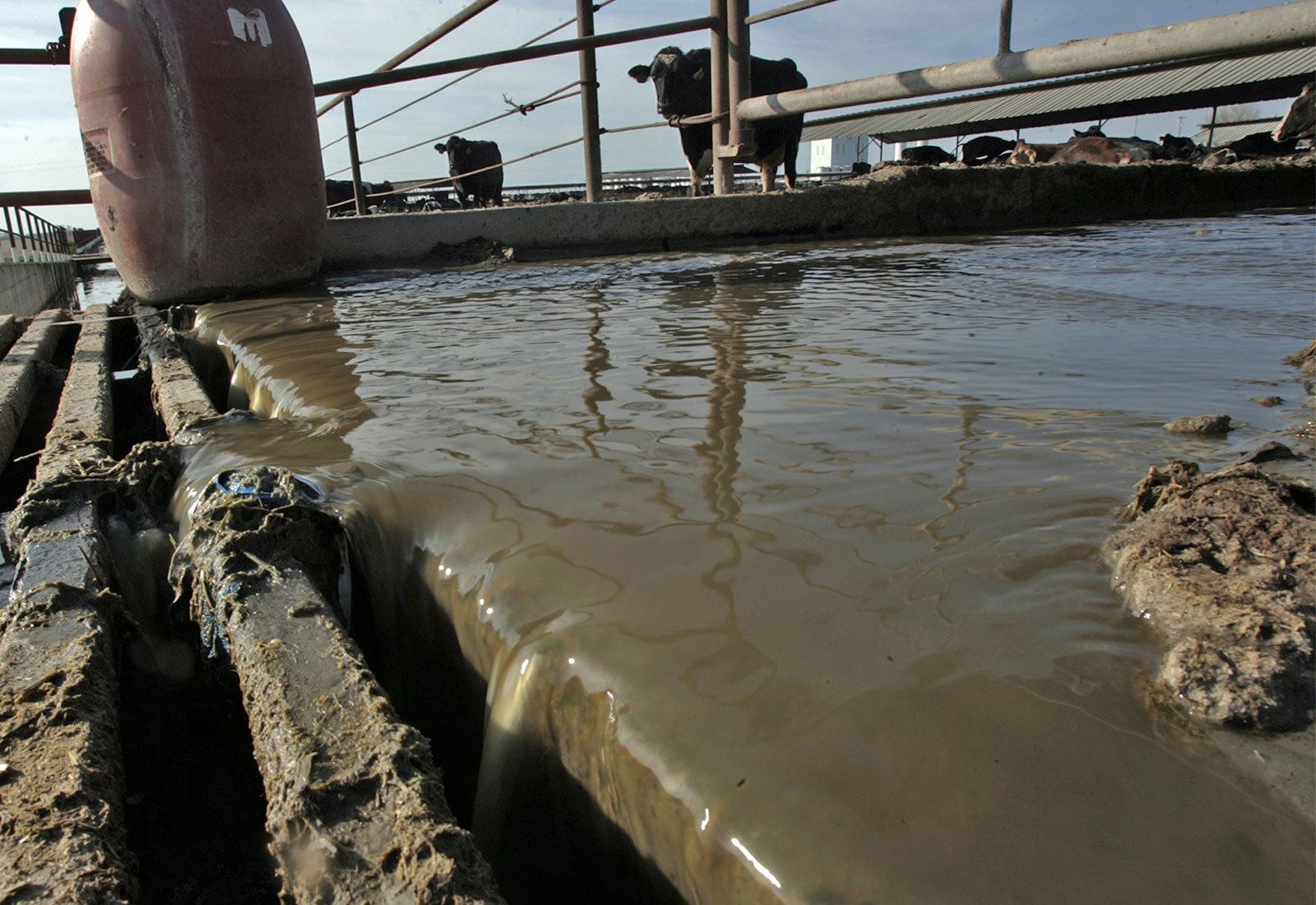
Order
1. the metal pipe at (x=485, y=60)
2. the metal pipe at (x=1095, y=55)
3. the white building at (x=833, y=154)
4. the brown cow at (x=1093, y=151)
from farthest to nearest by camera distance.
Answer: the white building at (x=833, y=154) < the brown cow at (x=1093, y=151) < the metal pipe at (x=485, y=60) < the metal pipe at (x=1095, y=55)

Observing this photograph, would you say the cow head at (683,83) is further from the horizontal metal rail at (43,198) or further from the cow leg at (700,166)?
the horizontal metal rail at (43,198)

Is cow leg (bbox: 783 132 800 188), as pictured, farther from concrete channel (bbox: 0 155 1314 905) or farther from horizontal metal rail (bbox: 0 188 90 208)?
concrete channel (bbox: 0 155 1314 905)

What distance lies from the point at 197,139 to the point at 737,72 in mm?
3597

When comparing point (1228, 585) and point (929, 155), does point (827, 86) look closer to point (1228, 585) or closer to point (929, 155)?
point (1228, 585)

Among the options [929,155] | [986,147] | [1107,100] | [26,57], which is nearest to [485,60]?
[26,57]

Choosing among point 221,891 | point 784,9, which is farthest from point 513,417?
point 784,9

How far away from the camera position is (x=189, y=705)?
1602 mm

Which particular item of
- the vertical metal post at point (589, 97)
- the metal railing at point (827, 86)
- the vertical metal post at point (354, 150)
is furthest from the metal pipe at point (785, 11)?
the vertical metal post at point (354, 150)

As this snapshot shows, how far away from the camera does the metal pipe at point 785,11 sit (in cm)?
545

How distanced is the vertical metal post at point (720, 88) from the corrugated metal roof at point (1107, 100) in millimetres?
9614

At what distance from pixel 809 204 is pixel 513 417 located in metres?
5.03

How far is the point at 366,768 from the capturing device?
2.98 ft

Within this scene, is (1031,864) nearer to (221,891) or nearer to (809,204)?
(221,891)

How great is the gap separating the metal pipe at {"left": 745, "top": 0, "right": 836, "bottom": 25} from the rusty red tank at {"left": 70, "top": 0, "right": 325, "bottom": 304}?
3.02 m
